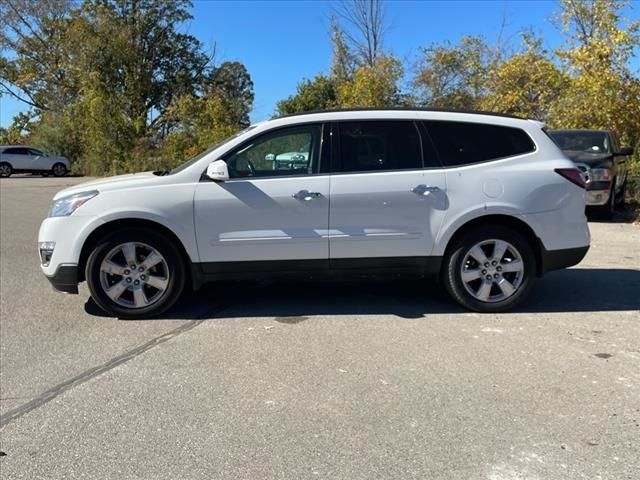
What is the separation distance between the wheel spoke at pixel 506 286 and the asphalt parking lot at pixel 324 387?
0.74 feet

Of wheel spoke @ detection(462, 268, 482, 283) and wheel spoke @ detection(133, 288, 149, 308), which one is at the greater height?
wheel spoke @ detection(462, 268, 482, 283)

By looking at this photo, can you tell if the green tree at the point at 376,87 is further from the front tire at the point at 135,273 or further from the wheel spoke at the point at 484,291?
the front tire at the point at 135,273

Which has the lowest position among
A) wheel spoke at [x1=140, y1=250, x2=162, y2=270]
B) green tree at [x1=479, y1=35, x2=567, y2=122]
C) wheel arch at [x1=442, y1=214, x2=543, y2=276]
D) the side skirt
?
the side skirt

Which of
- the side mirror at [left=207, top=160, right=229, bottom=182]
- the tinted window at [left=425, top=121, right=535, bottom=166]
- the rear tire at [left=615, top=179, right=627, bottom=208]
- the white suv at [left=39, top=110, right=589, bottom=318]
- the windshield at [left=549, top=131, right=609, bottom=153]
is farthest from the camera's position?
the rear tire at [left=615, top=179, right=627, bottom=208]

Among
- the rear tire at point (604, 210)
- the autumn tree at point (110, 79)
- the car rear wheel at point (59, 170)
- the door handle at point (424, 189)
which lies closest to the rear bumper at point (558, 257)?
the door handle at point (424, 189)

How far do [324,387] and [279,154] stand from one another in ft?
7.50

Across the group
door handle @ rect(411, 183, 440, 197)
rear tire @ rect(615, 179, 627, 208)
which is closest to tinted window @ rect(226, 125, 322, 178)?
door handle @ rect(411, 183, 440, 197)

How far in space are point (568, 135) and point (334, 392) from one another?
9720 millimetres

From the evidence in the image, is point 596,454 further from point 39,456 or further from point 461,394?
point 39,456

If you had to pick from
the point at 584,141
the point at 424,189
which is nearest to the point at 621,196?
the point at 584,141

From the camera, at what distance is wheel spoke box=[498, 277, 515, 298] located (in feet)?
17.3

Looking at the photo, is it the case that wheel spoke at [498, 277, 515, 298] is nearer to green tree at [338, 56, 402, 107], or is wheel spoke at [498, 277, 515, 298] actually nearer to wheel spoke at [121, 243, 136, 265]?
wheel spoke at [121, 243, 136, 265]

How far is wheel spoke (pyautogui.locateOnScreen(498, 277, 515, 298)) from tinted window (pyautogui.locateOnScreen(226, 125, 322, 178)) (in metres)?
1.99

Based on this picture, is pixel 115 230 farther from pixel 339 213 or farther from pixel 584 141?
pixel 584 141
